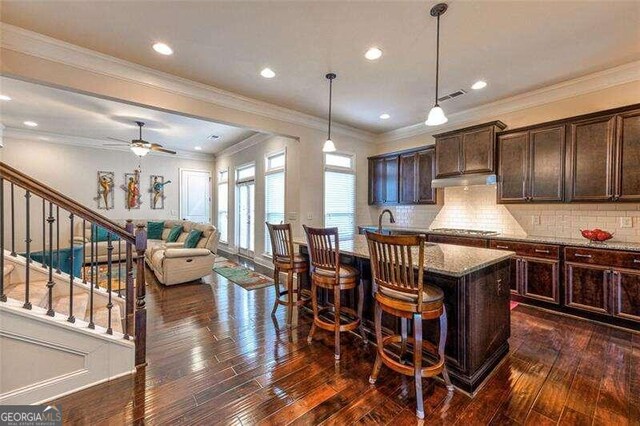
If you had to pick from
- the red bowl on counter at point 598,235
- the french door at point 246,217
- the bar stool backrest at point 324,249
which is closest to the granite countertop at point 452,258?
the bar stool backrest at point 324,249

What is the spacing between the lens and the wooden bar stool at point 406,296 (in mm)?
1791

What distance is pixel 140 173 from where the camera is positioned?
749 centimetres

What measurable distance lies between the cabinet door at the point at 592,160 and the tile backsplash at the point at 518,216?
376mm

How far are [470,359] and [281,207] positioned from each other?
167 inches

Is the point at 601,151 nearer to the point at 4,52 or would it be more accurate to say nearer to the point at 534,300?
the point at 534,300

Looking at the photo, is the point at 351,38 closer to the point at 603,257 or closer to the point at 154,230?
the point at 603,257

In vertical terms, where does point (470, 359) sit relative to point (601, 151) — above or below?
below

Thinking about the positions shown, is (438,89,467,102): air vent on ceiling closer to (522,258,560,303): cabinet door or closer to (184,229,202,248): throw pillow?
(522,258,560,303): cabinet door

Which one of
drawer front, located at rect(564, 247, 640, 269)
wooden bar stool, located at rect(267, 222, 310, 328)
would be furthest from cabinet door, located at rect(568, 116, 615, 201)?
wooden bar stool, located at rect(267, 222, 310, 328)

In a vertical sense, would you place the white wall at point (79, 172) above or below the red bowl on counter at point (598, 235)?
above

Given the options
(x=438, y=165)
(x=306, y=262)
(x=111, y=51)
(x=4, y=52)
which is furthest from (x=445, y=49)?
(x=4, y=52)

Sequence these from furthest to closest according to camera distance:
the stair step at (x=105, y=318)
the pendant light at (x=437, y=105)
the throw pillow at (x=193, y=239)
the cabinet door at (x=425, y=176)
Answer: the throw pillow at (x=193, y=239) < the cabinet door at (x=425, y=176) < the stair step at (x=105, y=318) < the pendant light at (x=437, y=105)

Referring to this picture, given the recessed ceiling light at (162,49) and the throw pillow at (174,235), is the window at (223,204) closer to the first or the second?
the throw pillow at (174,235)

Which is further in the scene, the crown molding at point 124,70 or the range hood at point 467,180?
the range hood at point 467,180
